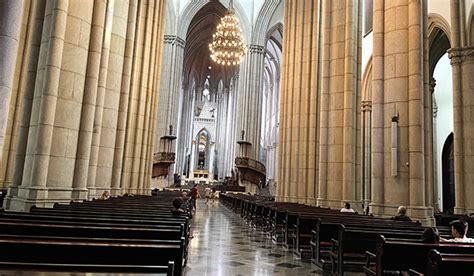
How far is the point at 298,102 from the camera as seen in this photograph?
1827 cm

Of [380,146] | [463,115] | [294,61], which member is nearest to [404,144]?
[380,146]

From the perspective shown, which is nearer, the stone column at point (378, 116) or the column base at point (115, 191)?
the stone column at point (378, 116)

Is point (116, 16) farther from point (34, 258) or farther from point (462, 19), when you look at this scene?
point (462, 19)

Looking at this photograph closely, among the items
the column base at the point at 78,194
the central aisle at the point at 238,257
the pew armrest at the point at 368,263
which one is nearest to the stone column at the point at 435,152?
the central aisle at the point at 238,257

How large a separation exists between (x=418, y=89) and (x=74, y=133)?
8388 mm

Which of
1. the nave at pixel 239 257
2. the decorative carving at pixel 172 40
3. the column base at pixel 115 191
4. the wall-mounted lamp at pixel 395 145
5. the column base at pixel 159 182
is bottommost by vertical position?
the nave at pixel 239 257

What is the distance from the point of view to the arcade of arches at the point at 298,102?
295 inches

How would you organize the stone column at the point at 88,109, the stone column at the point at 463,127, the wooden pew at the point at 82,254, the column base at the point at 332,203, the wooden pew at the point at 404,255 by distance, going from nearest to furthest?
the wooden pew at the point at 82,254, the wooden pew at the point at 404,255, the stone column at the point at 88,109, the column base at the point at 332,203, the stone column at the point at 463,127

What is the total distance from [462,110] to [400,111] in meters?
7.61

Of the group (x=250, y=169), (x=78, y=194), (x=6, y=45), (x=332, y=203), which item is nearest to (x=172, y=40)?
(x=250, y=169)

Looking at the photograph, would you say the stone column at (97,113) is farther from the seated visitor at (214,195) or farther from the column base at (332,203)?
the seated visitor at (214,195)

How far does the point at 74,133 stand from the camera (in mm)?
7957

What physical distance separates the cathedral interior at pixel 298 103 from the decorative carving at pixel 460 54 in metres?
0.04

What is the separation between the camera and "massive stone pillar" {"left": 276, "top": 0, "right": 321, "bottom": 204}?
1702cm
